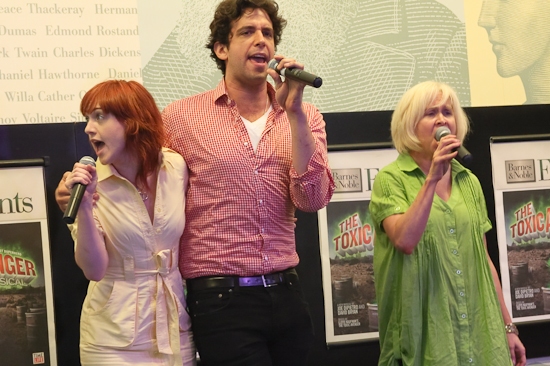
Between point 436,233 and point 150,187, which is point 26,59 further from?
point 436,233

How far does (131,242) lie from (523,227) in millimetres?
2391

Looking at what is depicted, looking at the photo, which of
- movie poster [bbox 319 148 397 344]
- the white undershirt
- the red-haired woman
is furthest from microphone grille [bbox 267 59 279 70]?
movie poster [bbox 319 148 397 344]

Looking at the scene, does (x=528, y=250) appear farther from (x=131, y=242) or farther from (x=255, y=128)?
(x=131, y=242)

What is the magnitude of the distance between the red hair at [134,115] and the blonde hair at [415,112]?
35.7 inches

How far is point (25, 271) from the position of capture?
10.1 ft

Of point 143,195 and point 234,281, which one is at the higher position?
point 143,195

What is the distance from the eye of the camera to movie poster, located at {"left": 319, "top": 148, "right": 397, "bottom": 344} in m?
3.53

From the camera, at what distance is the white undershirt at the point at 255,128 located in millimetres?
2443

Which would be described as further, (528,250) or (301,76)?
(528,250)

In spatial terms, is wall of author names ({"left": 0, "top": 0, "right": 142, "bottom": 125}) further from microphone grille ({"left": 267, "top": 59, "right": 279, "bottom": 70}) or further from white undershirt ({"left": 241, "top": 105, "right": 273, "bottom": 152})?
microphone grille ({"left": 267, "top": 59, "right": 279, "bottom": 70})

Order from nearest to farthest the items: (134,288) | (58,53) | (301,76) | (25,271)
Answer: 1. (301,76)
2. (134,288)
3. (25,271)
4. (58,53)

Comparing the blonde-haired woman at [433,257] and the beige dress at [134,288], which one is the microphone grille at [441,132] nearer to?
the blonde-haired woman at [433,257]

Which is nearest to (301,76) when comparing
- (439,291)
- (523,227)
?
(439,291)

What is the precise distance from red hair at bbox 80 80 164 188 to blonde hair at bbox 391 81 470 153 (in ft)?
2.98
